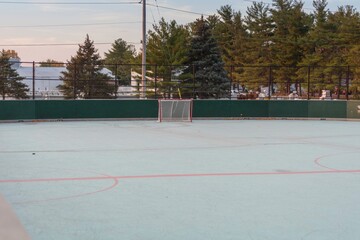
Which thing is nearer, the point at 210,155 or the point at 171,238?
the point at 171,238

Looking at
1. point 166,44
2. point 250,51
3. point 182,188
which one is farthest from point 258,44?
point 182,188

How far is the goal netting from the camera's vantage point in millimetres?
25500

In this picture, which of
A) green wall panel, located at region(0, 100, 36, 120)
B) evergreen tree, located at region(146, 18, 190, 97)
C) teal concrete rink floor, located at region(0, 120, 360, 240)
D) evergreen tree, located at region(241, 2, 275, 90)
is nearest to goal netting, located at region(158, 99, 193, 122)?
green wall panel, located at region(0, 100, 36, 120)

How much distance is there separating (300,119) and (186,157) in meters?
16.5

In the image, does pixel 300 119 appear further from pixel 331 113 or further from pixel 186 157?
pixel 186 157

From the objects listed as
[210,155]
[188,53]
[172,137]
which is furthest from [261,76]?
[210,155]

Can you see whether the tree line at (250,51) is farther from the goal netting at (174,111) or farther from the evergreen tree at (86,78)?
the goal netting at (174,111)

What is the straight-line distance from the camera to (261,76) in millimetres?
A: 55875

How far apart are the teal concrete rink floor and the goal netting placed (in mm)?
9249

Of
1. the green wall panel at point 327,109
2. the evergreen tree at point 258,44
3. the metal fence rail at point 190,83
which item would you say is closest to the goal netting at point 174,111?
the metal fence rail at point 190,83

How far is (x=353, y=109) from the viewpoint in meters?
27.1

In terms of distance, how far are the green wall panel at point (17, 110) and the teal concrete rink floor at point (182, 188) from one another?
7.97 m

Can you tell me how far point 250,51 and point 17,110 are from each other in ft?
132

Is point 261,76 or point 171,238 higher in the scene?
point 261,76
